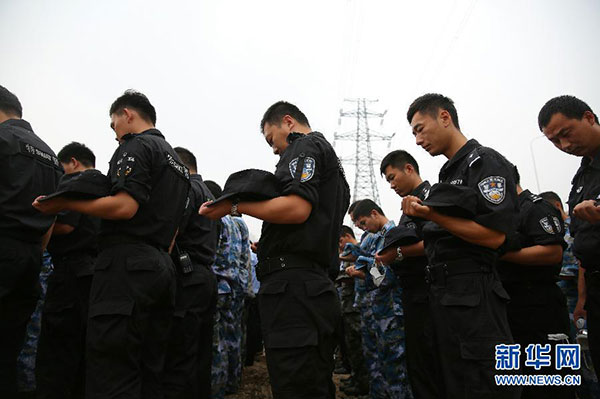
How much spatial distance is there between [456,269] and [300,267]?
0.94 metres

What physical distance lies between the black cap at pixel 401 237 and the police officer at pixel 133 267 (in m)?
1.89

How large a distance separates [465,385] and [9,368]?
3.11m

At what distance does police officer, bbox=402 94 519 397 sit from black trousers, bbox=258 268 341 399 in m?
0.65

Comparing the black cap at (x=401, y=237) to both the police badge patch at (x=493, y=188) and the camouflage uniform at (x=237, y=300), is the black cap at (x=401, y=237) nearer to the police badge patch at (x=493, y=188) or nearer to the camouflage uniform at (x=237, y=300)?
the police badge patch at (x=493, y=188)

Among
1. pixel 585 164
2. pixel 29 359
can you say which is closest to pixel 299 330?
pixel 585 164

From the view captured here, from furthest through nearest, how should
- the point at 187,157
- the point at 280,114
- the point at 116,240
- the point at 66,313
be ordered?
the point at 187,157 < the point at 66,313 < the point at 280,114 < the point at 116,240

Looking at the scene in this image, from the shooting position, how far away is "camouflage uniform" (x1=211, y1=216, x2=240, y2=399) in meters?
4.97

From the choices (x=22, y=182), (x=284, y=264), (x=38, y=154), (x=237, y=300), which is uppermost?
(x=38, y=154)

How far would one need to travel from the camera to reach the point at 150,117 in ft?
10.9

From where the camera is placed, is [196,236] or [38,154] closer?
[38,154]

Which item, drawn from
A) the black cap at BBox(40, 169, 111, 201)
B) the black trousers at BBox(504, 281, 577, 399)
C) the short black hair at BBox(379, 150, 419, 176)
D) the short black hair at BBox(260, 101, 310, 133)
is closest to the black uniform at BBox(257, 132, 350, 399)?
the short black hair at BBox(260, 101, 310, 133)

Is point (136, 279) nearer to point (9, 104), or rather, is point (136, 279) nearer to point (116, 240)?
point (116, 240)

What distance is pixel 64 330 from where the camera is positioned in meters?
3.52

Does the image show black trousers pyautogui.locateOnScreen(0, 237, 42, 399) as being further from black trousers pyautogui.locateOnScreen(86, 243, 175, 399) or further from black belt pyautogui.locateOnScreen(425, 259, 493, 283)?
black belt pyautogui.locateOnScreen(425, 259, 493, 283)
